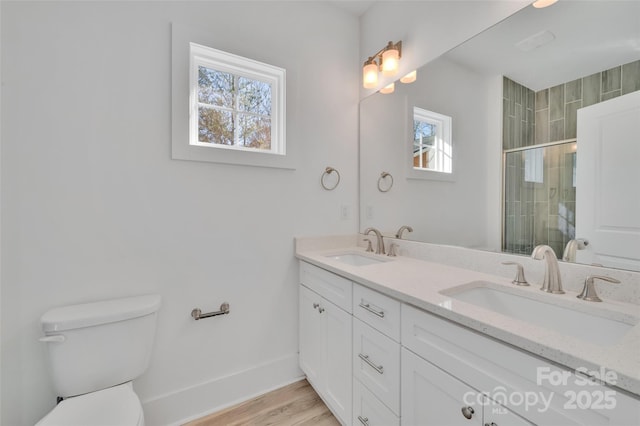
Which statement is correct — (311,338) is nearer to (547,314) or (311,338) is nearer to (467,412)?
(467,412)

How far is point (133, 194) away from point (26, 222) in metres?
0.41

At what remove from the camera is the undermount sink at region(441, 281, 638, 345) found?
2.66 ft

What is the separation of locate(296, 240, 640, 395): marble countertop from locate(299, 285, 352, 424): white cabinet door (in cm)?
26

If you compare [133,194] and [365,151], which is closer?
[133,194]

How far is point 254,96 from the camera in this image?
1.78 metres

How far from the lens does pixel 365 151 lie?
2.07 metres

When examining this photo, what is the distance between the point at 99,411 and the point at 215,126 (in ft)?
4.84

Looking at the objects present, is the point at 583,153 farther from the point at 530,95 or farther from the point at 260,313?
the point at 260,313

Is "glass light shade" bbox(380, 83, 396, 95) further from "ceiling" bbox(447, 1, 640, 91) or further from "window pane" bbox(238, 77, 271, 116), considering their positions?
"window pane" bbox(238, 77, 271, 116)

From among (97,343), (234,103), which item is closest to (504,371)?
(97,343)

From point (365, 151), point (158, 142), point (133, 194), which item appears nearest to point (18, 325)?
point (133, 194)

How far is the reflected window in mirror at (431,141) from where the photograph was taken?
155 cm

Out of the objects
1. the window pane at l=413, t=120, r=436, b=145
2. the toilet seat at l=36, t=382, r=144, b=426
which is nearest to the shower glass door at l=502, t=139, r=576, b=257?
the window pane at l=413, t=120, r=436, b=145

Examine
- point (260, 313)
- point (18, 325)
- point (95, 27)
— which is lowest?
point (260, 313)
